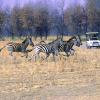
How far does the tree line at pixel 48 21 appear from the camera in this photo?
74812 millimetres

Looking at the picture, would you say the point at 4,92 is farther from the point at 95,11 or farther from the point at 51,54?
the point at 95,11

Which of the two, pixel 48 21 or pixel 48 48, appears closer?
pixel 48 48

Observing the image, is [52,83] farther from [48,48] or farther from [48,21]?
[48,21]

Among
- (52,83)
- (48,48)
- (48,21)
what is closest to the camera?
(52,83)

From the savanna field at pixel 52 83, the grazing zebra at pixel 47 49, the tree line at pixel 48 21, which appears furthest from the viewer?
the tree line at pixel 48 21

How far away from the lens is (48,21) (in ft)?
249

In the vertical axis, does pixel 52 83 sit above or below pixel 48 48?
below

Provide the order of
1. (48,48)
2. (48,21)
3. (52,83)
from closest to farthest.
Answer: (52,83) < (48,48) < (48,21)

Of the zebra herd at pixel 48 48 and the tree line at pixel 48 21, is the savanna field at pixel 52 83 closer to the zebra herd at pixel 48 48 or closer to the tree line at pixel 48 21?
the zebra herd at pixel 48 48

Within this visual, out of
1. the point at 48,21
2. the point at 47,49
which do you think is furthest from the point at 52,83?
the point at 48,21

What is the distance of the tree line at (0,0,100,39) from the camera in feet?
245

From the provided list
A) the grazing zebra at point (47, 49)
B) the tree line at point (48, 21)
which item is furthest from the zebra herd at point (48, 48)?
the tree line at point (48, 21)

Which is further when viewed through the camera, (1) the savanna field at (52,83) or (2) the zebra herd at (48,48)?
(2) the zebra herd at (48,48)

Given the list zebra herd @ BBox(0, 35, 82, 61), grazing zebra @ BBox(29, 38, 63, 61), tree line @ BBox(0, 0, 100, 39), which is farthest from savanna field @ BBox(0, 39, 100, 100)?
tree line @ BBox(0, 0, 100, 39)
